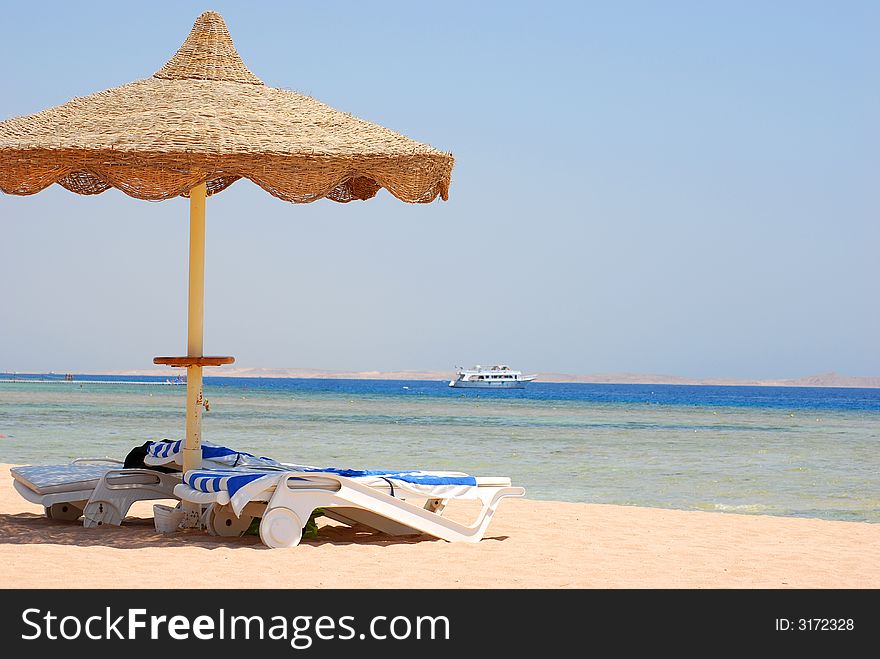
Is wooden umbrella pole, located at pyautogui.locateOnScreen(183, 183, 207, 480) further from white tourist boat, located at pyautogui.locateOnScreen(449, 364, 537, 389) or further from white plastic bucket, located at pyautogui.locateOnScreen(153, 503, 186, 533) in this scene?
white tourist boat, located at pyautogui.locateOnScreen(449, 364, 537, 389)

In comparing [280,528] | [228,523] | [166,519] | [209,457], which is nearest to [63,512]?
[166,519]

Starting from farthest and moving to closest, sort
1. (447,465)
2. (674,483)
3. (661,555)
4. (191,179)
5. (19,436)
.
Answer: (19,436)
(447,465)
(674,483)
(661,555)
(191,179)

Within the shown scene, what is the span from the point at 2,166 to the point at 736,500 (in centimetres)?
889

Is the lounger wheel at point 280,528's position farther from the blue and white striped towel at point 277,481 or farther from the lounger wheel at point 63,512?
the lounger wheel at point 63,512

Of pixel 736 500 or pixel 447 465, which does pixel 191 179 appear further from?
pixel 447 465

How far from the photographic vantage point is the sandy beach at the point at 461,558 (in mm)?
5305

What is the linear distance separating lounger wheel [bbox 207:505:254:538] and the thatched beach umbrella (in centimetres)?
35

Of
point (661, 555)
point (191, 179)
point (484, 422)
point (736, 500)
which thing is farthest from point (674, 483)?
point (484, 422)

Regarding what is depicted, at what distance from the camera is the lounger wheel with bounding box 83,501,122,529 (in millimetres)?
6938

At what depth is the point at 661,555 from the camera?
21.1ft
